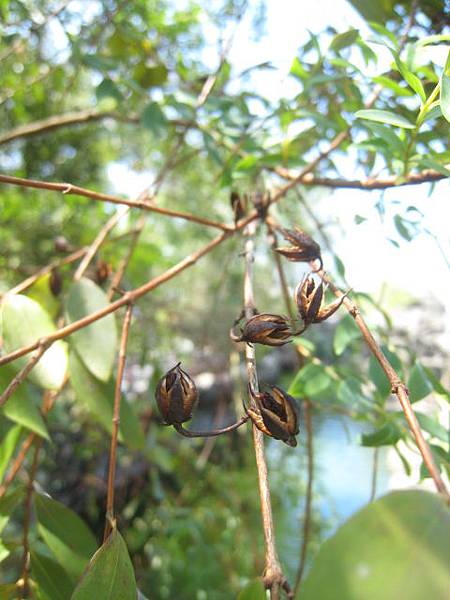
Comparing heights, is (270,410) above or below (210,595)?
above

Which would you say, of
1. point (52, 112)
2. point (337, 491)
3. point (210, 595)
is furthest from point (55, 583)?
point (337, 491)

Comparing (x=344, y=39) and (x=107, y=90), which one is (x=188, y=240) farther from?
(x=344, y=39)

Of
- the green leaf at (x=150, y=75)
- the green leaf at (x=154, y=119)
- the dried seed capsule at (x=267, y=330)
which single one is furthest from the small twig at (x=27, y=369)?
the green leaf at (x=150, y=75)

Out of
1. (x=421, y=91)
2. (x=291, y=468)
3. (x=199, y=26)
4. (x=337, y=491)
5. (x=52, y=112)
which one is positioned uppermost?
(x=421, y=91)

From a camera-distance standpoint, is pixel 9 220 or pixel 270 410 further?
pixel 9 220

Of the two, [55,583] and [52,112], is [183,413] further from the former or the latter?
[52,112]

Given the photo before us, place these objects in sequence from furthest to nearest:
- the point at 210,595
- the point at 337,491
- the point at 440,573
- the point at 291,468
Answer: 1. the point at 337,491
2. the point at 291,468
3. the point at 210,595
4. the point at 440,573

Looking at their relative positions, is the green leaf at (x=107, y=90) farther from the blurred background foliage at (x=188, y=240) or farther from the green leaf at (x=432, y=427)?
the green leaf at (x=432, y=427)

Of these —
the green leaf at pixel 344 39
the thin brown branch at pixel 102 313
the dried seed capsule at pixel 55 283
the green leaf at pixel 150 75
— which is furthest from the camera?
the green leaf at pixel 150 75

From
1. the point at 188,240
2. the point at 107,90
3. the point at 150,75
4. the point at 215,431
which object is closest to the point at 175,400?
the point at 215,431
